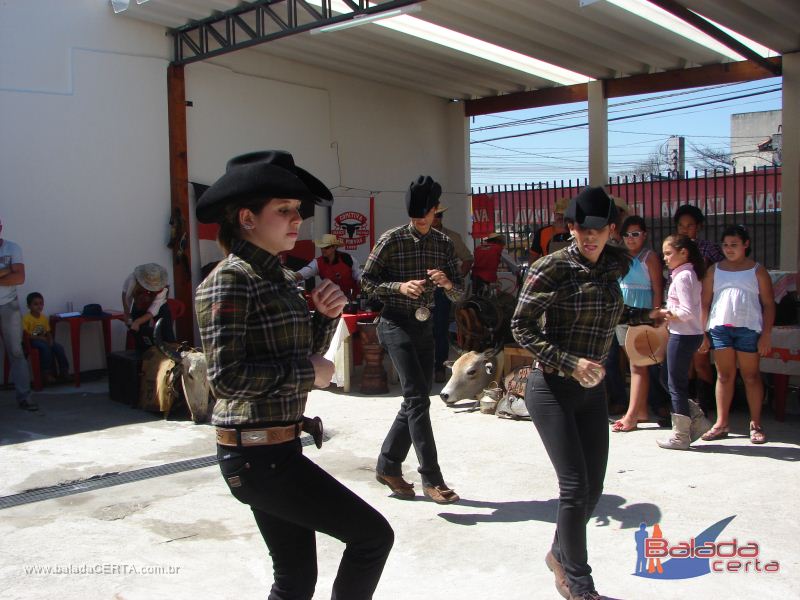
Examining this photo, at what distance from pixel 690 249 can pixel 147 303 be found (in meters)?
5.40

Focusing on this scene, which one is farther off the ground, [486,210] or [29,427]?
[486,210]

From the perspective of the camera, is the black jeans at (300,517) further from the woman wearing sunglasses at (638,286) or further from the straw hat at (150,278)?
the straw hat at (150,278)

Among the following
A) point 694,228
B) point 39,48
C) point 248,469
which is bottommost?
point 248,469

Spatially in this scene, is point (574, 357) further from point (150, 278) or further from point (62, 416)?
point (150, 278)

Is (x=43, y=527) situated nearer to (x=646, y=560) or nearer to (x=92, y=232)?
(x=646, y=560)

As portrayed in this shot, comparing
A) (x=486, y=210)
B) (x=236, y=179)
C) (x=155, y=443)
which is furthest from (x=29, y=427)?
(x=486, y=210)

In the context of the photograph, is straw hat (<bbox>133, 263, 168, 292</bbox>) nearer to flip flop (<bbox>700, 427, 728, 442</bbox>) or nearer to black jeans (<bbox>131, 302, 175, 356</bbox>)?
black jeans (<bbox>131, 302, 175, 356</bbox>)

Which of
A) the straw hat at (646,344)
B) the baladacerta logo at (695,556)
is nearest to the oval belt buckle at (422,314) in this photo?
the straw hat at (646,344)

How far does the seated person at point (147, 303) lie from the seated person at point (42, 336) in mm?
1097

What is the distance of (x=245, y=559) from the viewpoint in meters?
4.26

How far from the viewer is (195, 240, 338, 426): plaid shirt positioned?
2486 millimetres

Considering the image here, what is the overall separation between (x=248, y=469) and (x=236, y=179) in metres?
0.92

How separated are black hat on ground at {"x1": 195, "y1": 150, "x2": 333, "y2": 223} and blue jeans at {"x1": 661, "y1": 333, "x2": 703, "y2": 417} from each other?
426 cm

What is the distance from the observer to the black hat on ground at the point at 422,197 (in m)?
5.23
